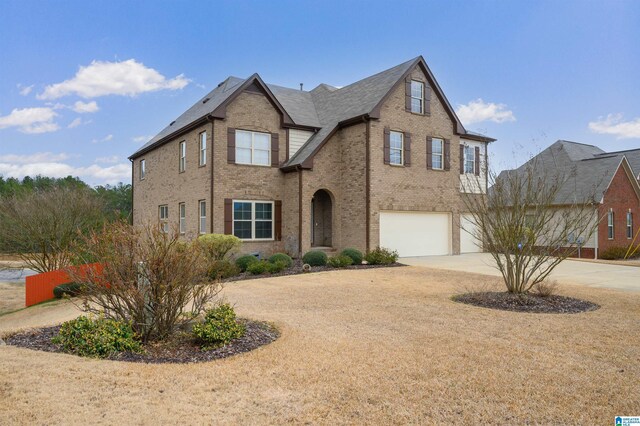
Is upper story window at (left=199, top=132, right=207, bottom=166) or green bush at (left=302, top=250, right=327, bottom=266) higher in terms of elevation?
upper story window at (left=199, top=132, right=207, bottom=166)

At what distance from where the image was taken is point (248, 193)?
61.5 ft

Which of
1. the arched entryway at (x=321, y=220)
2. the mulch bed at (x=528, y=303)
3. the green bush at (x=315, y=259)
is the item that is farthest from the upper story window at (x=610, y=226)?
the mulch bed at (x=528, y=303)

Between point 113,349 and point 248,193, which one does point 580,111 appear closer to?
point 248,193

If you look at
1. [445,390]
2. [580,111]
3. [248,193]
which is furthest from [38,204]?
[580,111]

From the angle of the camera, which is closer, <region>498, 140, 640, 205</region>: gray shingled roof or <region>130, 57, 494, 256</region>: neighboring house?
<region>130, 57, 494, 256</region>: neighboring house

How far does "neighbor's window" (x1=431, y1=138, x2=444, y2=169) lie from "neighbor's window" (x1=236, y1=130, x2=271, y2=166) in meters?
7.87

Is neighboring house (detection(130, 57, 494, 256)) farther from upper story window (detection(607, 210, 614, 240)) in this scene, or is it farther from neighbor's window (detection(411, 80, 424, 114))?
upper story window (detection(607, 210, 614, 240))

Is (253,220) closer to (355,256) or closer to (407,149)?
(355,256)

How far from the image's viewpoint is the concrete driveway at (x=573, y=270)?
12914 millimetres

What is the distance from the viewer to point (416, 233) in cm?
2052

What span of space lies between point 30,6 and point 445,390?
1429 cm

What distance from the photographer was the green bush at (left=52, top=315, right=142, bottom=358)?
572cm

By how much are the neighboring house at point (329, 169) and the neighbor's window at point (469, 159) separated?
2.72 meters

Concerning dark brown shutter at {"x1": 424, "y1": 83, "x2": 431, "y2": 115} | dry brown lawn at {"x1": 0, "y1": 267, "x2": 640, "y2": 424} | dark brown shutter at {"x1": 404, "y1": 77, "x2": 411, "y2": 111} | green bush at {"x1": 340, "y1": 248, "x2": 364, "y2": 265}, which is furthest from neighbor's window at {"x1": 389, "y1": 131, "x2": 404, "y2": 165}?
dry brown lawn at {"x1": 0, "y1": 267, "x2": 640, "y2": 424}
